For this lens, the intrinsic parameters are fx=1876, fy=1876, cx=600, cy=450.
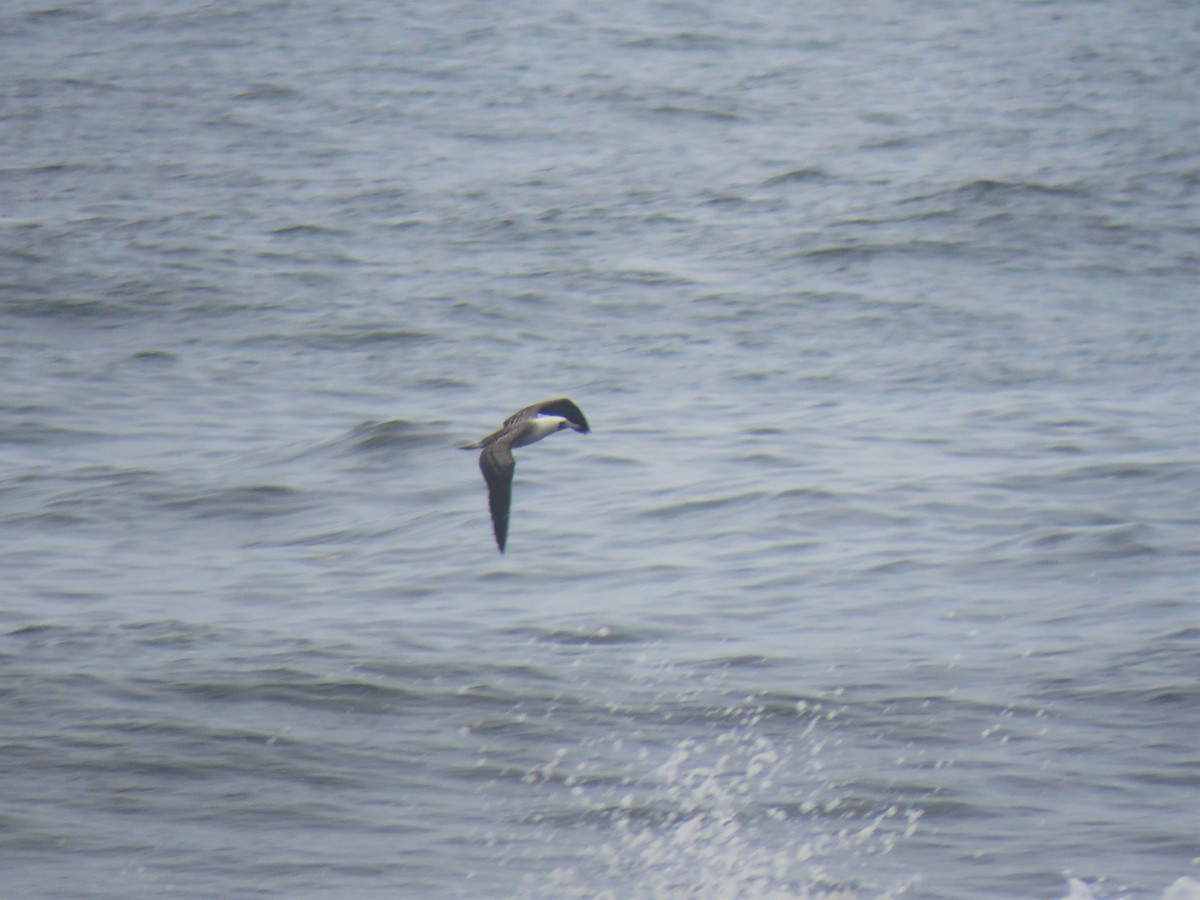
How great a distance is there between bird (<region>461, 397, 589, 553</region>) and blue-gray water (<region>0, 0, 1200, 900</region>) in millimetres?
1645

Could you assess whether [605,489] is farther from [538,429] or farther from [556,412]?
[538,429]

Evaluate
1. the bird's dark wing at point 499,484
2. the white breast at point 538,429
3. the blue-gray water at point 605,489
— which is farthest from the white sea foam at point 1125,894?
the white breast at point 538,429

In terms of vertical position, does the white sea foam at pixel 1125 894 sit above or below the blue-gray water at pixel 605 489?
above

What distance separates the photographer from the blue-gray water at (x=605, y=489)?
8633 mm

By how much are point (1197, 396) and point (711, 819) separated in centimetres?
741

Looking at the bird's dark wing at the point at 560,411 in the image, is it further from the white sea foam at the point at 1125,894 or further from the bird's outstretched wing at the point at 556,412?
the white sea foam at the point at 1125,894

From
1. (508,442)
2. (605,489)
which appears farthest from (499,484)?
(605,489)

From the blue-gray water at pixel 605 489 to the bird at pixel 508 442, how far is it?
5.40 feet

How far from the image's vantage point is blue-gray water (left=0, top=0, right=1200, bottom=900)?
340 inches

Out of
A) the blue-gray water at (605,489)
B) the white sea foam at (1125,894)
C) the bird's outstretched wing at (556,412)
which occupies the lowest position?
the blue-gray water at (605,489)

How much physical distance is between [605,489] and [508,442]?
4756 millimetres

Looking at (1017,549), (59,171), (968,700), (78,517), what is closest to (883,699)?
(968,700)

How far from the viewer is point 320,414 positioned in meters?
14.7

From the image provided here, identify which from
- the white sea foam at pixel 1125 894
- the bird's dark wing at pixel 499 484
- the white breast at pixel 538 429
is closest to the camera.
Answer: the bird's dark wing at pixel 499 484
